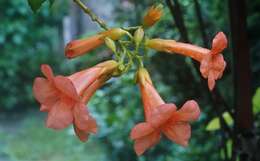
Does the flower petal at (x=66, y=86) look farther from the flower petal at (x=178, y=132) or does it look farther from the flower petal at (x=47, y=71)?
the flower petal at (x=178, y=132)

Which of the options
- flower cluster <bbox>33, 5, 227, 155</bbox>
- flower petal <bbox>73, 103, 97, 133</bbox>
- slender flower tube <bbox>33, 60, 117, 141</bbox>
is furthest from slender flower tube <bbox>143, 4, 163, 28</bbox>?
flower petal <bbox>73, 103, 97, 133</bbox>

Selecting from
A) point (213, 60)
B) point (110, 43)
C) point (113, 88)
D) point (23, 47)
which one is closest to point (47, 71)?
point (110, 43)

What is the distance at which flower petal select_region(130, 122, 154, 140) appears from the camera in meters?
0.85

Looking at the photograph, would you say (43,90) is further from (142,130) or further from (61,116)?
(142,130)

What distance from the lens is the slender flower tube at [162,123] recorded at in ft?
2.80

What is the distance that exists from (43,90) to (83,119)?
95 millimetres

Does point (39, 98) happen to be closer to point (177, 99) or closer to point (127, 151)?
point (177, 99)

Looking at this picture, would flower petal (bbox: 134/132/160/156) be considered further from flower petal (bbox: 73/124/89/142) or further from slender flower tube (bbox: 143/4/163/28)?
slender flower tube (bbox: 143/4/163/28)

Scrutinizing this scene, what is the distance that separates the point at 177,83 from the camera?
10.4 ft

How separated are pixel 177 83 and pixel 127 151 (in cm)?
82

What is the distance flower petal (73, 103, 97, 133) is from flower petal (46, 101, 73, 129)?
18 millimetres

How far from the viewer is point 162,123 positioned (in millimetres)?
864

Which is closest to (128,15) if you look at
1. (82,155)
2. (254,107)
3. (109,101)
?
(109,101)

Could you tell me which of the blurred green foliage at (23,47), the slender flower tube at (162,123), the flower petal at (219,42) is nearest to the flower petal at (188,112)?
the slender flower tube at (162,123)
